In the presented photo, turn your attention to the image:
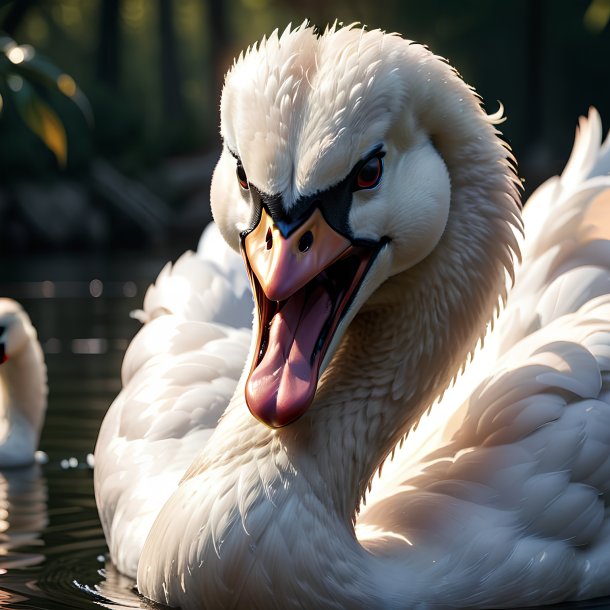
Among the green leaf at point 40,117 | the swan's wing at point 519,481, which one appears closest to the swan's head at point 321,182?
the swan's wing at point 519,481

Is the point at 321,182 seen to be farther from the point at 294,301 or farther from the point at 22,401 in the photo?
the point at 22,401

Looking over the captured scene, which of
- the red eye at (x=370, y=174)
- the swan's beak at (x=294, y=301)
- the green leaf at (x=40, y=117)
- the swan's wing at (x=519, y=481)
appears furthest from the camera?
the green leaf at (x=40, y=117)

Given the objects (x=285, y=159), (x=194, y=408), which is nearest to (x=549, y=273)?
(x=194, y=408)

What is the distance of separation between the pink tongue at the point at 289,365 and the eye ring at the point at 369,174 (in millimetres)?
273

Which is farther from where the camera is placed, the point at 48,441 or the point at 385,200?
the point at 48,441

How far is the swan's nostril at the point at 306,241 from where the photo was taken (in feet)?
11.6

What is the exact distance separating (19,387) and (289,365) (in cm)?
449

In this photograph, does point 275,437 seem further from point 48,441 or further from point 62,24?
point 62,24

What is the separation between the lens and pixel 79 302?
14.8 meters

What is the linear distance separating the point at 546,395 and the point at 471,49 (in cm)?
Result: 3741

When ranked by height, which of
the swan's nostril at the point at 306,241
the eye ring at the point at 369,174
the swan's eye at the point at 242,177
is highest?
the swan's eye at the point at 242,177

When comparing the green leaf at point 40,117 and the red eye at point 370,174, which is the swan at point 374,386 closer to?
the red eye at point 370,174

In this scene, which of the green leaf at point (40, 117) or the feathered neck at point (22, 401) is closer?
the feathered neck at point (22, 401)

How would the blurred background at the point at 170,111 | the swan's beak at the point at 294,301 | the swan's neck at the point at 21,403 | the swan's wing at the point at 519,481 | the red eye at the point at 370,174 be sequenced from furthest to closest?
the blurred background at the point at 170,111, the swan's neck at the point at 21,403, the swan's wing at the point at 519,481, the red eye at the point at 370,174, the swan's beak at the point at 294,301
